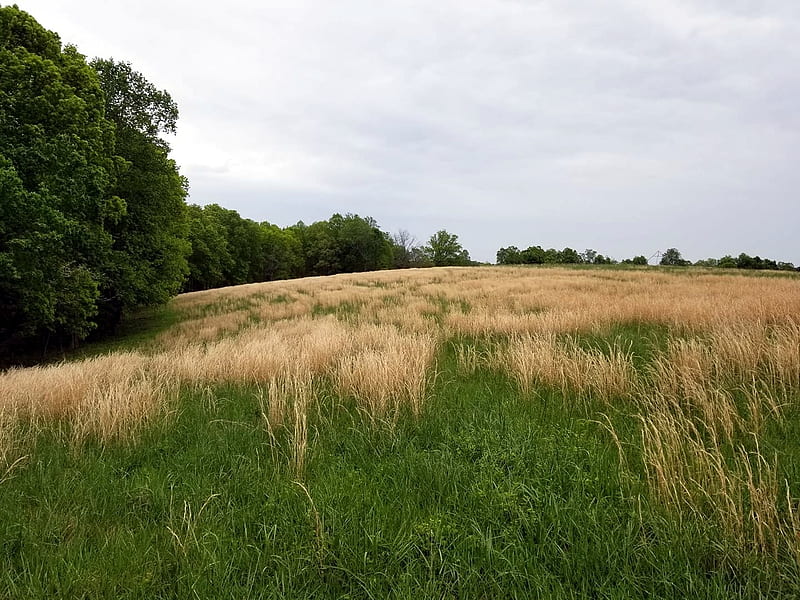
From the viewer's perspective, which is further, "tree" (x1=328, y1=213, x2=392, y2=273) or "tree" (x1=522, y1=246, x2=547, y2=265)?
"tree" (x1=522, y1=246, x2=547, y2=265)

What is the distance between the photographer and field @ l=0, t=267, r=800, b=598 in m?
1.72

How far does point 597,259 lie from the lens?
79.8m

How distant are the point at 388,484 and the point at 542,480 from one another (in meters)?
1.02

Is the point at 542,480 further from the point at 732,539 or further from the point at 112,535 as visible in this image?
the point at 112,535

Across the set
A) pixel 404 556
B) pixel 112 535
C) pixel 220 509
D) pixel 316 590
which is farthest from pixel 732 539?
pixel 112 535

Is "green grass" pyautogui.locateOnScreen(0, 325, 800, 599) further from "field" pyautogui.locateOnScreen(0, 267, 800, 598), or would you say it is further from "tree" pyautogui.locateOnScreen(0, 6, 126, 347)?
"tree" pyautogui.locateOnScreen(0, 6, 126, 347)

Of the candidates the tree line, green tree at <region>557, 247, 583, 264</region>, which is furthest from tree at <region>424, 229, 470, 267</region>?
the tree line

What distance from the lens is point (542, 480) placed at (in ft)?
7.73

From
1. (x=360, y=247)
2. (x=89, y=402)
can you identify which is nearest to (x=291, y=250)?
(x=360, y=247)

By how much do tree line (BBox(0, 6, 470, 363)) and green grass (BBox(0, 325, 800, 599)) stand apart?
11056 mm

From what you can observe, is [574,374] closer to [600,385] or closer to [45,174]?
[600,385]

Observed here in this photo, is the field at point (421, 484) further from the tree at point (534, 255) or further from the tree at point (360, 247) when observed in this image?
the tree at point (534, 255)

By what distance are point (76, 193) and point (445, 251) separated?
91.9 meters

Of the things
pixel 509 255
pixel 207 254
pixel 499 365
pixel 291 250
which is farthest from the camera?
pixel 509 255
